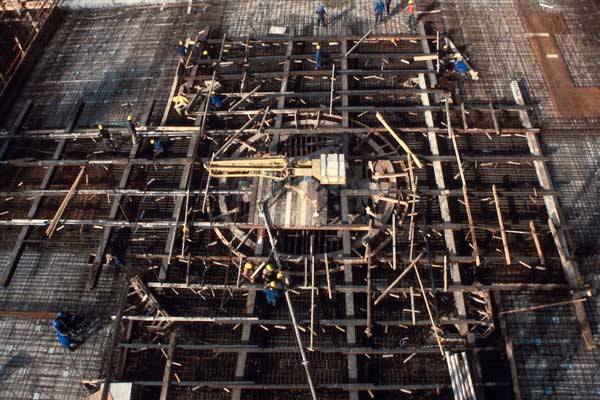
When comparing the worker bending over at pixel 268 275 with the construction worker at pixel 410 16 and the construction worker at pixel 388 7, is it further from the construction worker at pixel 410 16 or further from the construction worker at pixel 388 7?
the construction worker at pixel 388 7

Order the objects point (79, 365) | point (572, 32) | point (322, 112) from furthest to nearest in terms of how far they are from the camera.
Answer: point (572, 32), point (322, 112), point (79, 365)

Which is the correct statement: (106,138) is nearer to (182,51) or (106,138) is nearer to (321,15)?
(182,51)

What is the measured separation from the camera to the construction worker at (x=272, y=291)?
559 inches

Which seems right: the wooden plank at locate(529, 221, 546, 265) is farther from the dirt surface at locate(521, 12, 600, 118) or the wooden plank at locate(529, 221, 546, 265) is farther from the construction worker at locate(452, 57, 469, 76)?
the construction worker at locate(452, 57, 469, 76)

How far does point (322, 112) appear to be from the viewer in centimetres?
1867

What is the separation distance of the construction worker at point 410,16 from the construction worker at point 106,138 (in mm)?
15406

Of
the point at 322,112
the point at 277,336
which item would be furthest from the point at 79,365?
the point at 322,112

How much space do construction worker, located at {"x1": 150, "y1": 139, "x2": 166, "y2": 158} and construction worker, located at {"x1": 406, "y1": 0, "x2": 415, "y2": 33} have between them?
1354cm

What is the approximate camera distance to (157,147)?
18375 mm

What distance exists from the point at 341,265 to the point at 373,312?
78.4 inches

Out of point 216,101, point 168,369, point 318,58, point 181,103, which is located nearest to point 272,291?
point 168,369

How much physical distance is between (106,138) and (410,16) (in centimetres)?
1625

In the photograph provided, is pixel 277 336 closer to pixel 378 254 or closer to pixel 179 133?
pixel 378 254

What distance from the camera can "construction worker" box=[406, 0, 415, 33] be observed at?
21.9m
